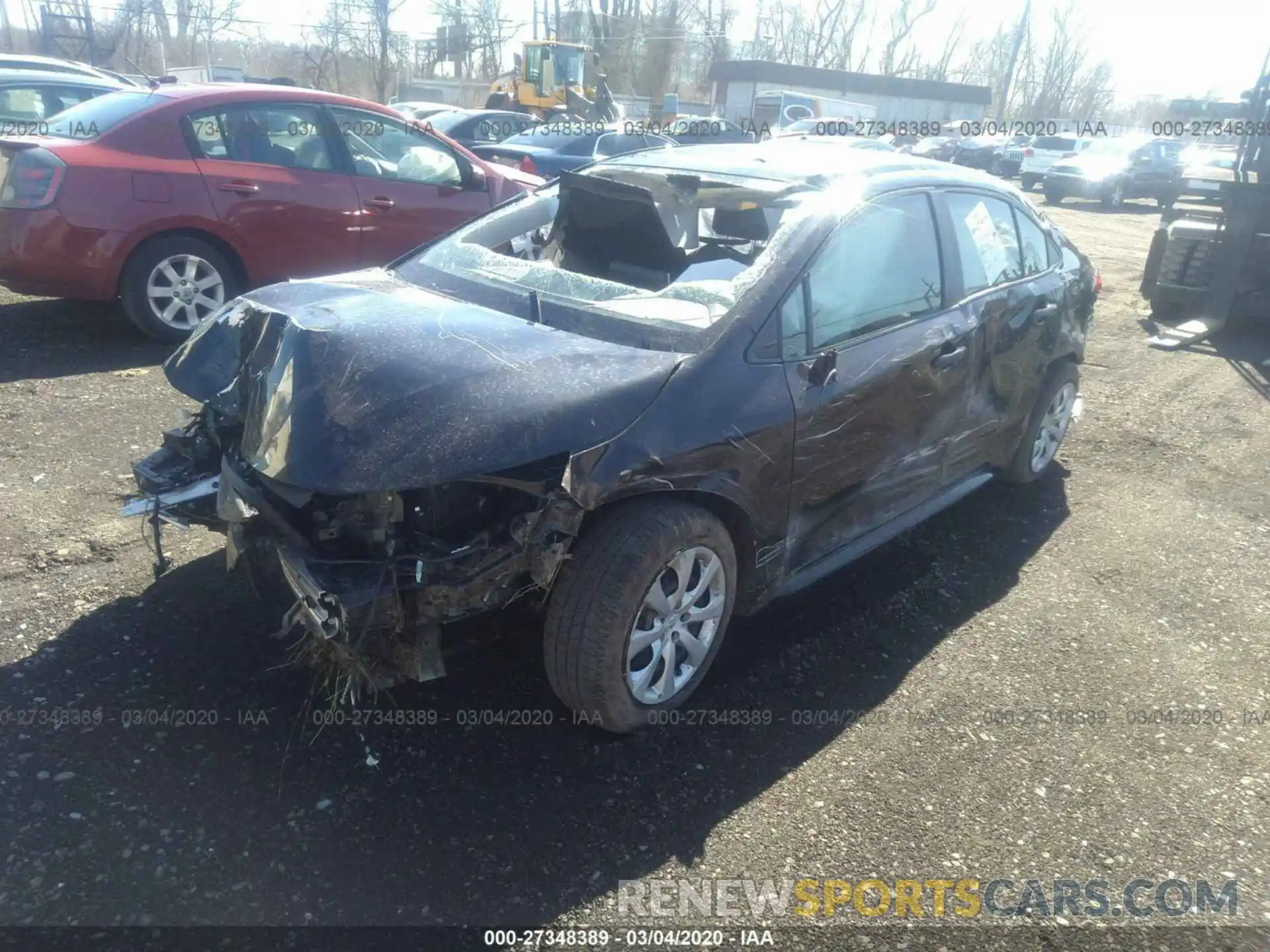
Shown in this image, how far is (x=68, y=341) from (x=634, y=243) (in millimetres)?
4506

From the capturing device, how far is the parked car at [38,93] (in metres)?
8.52

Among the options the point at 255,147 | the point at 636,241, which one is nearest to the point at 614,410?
the point at 636,241

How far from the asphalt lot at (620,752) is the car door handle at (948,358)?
0.97 meters

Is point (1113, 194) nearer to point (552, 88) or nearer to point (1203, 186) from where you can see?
point (552, 88)

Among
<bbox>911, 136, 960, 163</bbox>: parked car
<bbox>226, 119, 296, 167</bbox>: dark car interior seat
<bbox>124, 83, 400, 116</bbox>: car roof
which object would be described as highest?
<bbox>124, 83, 400, 116</bbox>: car roof

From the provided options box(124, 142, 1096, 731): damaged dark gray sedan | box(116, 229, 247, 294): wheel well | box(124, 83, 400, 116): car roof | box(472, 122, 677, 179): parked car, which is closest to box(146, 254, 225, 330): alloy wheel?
box(116, 229, 247, 294): wheel well

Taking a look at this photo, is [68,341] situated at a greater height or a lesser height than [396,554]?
lesser

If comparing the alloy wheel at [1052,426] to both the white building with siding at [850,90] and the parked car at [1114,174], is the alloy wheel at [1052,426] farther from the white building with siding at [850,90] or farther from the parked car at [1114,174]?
the white building with siding at [850,90]

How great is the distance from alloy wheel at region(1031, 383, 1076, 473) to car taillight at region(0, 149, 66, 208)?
19.6ft

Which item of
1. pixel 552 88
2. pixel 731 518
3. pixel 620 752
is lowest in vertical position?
pixel 620 752

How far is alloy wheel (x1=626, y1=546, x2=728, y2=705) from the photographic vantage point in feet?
9.07

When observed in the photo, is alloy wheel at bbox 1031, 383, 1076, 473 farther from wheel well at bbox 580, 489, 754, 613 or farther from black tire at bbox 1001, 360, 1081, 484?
wheel well at bbox 580, 489, 754, 613

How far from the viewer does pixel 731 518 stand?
9.80 ft

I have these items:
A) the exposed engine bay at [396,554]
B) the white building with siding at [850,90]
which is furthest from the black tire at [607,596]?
the white building with siding at [850,90]
